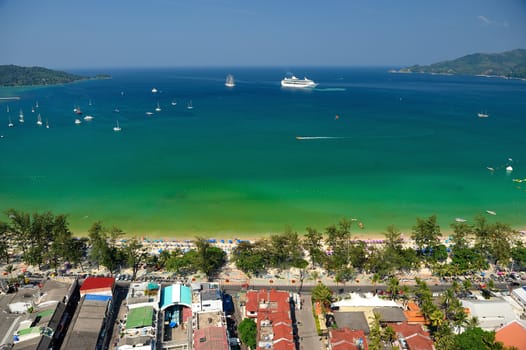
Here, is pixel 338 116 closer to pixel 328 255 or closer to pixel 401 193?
pixel 401 193

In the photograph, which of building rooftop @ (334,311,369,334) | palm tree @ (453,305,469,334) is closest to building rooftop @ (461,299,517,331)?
palm tree @ (453,305,469,334)

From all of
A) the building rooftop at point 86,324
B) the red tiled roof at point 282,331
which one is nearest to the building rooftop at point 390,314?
the red tiled roof at point 282,331

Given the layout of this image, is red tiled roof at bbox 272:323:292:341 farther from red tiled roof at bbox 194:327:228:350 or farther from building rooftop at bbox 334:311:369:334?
building rooftop at bbox 334:311:369:334

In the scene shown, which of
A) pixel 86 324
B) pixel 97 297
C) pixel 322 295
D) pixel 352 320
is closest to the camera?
pixel 86 324

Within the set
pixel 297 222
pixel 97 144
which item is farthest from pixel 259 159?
pixel 97 144

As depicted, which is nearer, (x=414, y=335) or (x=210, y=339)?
(x=210, y=339)

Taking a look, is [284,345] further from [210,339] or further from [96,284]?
[96,284]

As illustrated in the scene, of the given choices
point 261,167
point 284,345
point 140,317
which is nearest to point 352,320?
point 284,345
